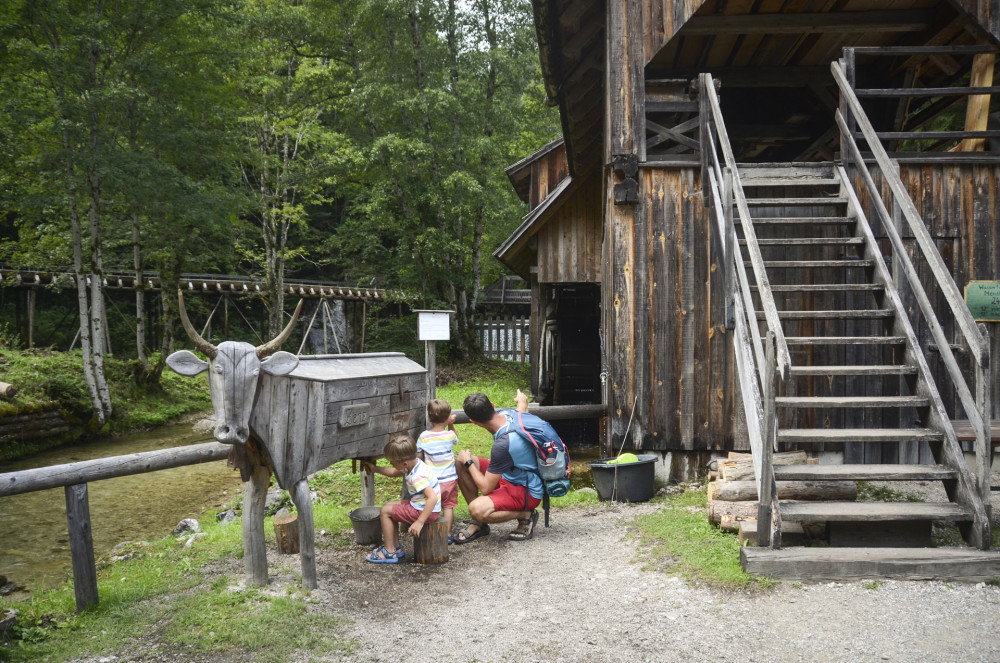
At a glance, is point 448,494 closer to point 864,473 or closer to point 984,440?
point 864,473

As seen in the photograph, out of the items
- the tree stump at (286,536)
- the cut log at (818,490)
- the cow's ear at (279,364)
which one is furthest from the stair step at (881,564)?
the tree stump at (286,536)

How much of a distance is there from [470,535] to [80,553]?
2762mm

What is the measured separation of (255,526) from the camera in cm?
428

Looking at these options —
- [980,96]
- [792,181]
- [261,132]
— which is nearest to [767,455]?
[792,181]

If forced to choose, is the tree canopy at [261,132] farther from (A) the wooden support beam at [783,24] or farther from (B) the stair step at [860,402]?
(B) the stair step at [860,402]

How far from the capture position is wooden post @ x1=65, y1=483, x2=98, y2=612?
13.4 feet

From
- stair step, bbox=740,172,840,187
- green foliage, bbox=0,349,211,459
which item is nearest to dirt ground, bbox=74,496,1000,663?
stair step, bbox=740,172,840,187

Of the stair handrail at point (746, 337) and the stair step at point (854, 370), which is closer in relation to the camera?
the stair handrail at point (746, 337)

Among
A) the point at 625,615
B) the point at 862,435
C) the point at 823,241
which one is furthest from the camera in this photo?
the point at 823,241

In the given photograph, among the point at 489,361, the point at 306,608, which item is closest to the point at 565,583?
the point at 306,608

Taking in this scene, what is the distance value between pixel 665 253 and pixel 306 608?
4978 millimetres

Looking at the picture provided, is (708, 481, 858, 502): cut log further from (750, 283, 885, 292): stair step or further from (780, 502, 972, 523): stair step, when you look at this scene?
(750, 283, 885, 292): stair step

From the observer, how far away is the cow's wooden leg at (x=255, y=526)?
14.0 feet

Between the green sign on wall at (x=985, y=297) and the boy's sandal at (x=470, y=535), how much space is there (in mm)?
5596
